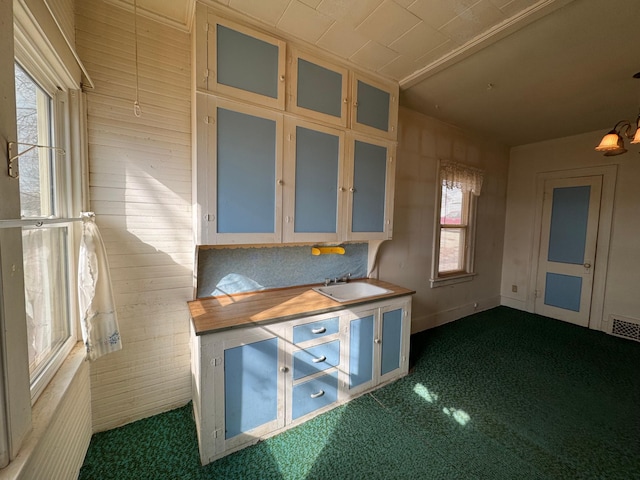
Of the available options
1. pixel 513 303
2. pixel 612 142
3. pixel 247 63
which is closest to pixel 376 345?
pixel 247 63

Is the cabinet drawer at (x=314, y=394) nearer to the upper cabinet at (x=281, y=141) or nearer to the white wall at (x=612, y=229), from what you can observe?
the upper cabinet at (x=281, y=141)

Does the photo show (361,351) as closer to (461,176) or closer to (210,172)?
(210,172)

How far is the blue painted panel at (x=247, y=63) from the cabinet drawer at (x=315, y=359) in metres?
1.77

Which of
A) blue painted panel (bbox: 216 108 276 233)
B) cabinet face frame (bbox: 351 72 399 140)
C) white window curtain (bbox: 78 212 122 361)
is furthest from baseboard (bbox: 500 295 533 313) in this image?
white window curtain (bbox: 78 212 122 361)

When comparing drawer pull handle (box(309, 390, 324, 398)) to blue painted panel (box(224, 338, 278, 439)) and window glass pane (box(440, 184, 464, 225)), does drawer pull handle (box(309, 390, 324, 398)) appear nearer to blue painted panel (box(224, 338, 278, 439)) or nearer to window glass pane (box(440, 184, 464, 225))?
blue painted panel (box(224, 338, 278, 439))

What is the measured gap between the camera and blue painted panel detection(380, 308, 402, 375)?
2084 millimetres

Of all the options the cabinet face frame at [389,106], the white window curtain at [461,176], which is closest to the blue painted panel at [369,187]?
the cabinet face frame at [389,106]

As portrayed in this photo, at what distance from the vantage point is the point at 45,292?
3.98ft

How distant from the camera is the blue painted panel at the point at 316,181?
1861 millimetres

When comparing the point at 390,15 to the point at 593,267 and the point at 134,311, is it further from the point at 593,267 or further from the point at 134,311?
the point at 593,267

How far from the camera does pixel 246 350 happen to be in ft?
4.84

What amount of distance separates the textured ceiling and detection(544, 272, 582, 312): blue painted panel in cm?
222

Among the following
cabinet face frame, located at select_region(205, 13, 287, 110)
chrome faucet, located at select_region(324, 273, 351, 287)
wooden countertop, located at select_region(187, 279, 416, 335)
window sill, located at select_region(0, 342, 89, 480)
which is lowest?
window sill, located at select_region(0, 342, 89, 480)

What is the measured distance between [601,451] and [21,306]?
10.1 feet
